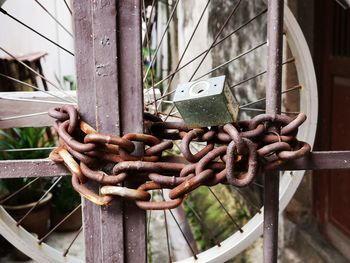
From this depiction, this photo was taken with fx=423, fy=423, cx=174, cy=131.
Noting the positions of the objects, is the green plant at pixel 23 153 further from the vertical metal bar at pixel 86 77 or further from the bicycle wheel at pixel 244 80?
the vertical metal bar at pixel 86 77

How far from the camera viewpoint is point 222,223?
11.2 ft

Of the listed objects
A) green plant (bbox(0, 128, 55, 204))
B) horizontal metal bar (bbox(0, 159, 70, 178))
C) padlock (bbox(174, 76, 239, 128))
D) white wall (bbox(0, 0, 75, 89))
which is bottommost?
green plant (bbox(0, 128, 55, 204))

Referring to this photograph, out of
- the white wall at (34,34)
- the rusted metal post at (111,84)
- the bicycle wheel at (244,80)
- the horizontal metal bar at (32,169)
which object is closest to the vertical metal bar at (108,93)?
the rusted metal post at (111,84)

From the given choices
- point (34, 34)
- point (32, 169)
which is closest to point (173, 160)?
point (32, 169)

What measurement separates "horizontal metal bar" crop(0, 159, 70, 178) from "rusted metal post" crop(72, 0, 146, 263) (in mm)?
82

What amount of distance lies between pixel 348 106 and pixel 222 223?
4.73 feet

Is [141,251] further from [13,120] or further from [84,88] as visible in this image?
[13,120]

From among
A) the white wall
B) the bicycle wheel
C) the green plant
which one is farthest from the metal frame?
the white wall

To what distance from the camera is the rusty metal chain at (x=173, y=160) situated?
0.71m

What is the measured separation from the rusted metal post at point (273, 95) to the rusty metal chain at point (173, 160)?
0.19 ft

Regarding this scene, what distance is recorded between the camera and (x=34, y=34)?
249 inches

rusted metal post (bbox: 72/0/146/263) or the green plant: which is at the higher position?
rusted metal post (bbox: 72/0/146/263)

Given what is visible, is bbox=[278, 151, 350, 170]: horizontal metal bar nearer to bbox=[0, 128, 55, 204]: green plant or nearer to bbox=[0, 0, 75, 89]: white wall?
bbox=[0, 128, 55, 204]: green plant

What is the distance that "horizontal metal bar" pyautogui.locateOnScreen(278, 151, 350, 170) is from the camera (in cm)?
81
